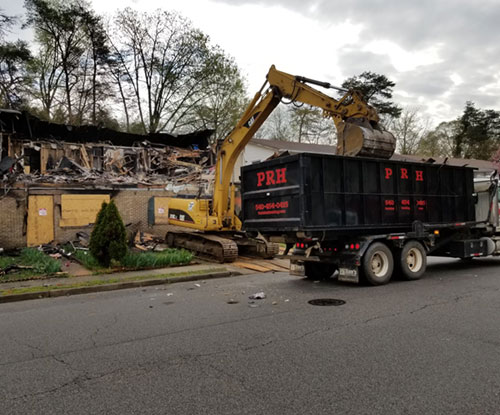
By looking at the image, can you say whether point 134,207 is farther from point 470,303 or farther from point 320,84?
point 470,303

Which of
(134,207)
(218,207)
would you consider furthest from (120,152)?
(218,207)

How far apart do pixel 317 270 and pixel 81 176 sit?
43.7 feet

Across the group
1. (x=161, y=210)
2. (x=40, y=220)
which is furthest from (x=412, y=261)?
(x=40, y=220)

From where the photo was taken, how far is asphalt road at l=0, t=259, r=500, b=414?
3871mm

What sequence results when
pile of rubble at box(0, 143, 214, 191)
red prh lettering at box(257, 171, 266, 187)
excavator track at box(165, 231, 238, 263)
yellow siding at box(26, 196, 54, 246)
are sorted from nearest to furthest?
red prh lettering at box(257, 171, 266, 187), excavator track at box(165, 231, 238, 263), yellow siding at box(26, 196, 54, 246), pile of rubble at box(0, 143, 214, 191)

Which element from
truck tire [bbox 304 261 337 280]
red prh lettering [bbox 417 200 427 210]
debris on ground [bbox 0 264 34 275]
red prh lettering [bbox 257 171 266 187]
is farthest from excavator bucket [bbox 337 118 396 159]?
debris on ground [bbox 0 264 34 275]

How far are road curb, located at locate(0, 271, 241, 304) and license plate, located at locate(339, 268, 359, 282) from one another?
359 centimetres

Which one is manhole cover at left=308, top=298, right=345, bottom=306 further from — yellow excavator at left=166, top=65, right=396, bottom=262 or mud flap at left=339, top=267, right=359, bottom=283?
yellow excavator at left=166, top=65, right=396, bottom=262

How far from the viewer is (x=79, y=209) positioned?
56.3ft

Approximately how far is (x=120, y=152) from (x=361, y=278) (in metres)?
20.1

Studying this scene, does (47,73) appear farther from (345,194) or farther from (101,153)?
(345,194)

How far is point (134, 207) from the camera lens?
1866cm

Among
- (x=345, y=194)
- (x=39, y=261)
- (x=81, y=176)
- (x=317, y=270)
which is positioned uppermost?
(x=81, y=176)

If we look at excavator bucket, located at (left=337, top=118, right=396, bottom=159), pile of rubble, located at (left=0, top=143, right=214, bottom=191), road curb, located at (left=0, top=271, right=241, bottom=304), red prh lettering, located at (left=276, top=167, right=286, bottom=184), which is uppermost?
pile of rubble, located at (left=0, top=143, right=214, bottom=191)
